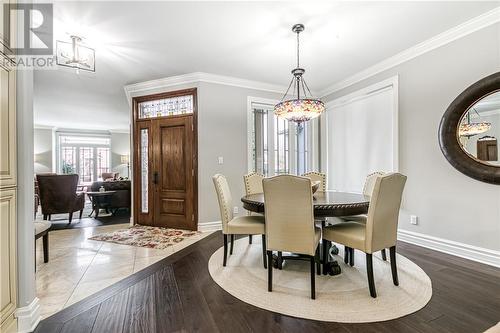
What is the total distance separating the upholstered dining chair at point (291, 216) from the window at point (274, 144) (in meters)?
2.43

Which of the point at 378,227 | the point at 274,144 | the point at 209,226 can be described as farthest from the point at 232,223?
the point at 274,144

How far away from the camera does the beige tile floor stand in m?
2.06

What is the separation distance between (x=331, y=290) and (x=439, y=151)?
7.24 feet

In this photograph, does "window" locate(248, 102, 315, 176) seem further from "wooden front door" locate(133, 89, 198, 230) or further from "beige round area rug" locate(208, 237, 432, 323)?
"beige round area rug" locate(208, 237, 432, 323)

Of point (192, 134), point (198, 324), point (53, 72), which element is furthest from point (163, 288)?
point (53, 72)

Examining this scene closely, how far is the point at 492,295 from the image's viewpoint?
1945mm

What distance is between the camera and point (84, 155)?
957cm

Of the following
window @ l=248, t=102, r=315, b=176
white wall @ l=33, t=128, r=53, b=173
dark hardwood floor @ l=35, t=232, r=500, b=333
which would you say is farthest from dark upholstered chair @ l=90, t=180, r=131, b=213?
white wall @ l=33, t=128, r=53, b=173

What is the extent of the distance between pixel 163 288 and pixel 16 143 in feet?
5.01

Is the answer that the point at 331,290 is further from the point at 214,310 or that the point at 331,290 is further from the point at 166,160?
the point at 166,160

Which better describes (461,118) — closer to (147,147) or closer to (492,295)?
Answer: (492,295)

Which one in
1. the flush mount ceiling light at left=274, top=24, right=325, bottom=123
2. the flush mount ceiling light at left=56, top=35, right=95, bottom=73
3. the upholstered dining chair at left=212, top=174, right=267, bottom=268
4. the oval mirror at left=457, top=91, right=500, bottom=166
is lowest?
the upholstered dining chair at left=212, top=174, right=267, bottom=268

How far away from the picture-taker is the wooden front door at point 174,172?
13.8 feet

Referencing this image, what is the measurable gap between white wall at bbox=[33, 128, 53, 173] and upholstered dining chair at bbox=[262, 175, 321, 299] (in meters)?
9.88
